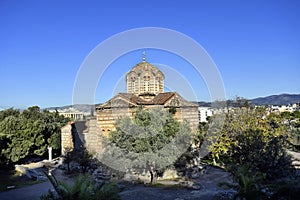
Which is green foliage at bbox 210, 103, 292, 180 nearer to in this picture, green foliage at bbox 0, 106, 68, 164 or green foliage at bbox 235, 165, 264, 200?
green foliage at bbox 235, 165, 264, 200

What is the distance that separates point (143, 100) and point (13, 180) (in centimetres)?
1070

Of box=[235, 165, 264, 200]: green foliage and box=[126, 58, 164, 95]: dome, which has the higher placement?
box=[126, 58, 164, 95]: dome

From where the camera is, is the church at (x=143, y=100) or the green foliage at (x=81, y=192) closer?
the green foliage at (x=81, y=192)

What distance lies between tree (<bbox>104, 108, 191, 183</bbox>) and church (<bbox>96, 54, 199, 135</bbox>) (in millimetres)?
2012

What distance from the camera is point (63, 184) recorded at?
8.38 m

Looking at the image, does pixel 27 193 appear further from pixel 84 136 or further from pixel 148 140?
pixel 84 136

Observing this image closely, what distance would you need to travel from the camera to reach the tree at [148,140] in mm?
13758

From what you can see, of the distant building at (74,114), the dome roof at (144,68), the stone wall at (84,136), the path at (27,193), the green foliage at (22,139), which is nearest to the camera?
the path at (27,193)

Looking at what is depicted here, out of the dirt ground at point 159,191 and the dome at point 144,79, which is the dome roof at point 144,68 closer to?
the dome at point 144,79

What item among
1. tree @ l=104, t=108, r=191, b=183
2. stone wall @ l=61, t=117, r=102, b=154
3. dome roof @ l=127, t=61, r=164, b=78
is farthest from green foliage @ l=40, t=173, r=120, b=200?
dome roof @ l=127, t=61, r=164, b=78

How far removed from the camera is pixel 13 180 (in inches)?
776

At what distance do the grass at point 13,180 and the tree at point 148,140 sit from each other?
23.8 feet

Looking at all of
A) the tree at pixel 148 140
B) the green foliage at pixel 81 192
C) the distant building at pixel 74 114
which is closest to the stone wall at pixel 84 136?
the distant building at pixel 74 114

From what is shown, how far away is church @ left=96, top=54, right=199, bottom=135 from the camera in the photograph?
18297 mm
